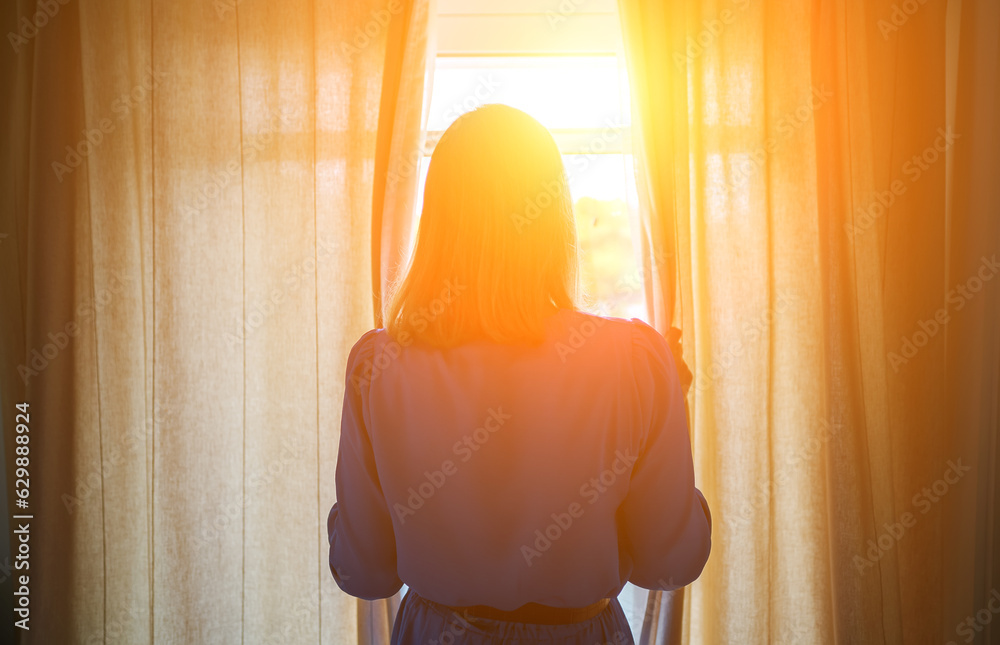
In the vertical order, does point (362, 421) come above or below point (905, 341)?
below

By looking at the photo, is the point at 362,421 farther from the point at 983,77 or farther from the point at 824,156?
the point at 983,77

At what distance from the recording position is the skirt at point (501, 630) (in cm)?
78

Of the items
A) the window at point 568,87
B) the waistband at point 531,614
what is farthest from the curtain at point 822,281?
the waistband at point 531,614

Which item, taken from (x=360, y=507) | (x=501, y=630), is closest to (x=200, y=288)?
(x=360, y=507)

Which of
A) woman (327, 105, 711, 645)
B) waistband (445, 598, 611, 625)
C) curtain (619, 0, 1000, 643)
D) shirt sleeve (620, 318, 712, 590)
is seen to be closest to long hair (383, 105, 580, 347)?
woman (327, 105, 711, 645)

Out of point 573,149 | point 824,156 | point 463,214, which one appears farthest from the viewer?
point 573,149

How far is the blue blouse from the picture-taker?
2.35 feet

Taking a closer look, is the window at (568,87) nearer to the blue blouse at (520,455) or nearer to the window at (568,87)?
the window at (568,87)

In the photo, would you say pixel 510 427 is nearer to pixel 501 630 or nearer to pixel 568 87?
pixel 501 630

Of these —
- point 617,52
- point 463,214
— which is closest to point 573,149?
point 617,52

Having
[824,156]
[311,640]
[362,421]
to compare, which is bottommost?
[311,640]

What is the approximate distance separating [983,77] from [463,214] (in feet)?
5.31

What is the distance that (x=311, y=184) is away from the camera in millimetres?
1457

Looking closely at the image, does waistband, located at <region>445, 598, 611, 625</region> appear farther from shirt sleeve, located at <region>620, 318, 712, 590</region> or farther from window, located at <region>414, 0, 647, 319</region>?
window, located at <region>414, 0, 647, 319</region>
